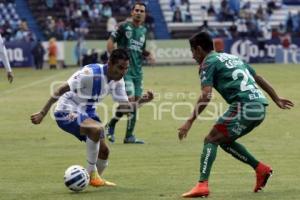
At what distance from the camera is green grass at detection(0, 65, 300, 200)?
10484mm

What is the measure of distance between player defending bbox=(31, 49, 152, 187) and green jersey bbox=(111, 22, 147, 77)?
5376 mm

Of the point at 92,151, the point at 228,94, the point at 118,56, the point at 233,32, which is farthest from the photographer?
the point at 233,32

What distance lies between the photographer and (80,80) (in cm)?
1081

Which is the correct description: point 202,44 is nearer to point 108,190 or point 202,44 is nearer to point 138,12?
point 108,190

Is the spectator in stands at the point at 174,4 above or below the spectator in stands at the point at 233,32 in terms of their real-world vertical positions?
above

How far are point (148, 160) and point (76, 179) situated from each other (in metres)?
3.29

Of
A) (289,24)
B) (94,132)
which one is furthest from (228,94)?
(289,24)

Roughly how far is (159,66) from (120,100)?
113 feet

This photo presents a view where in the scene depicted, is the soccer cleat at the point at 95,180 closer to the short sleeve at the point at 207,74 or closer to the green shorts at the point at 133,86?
the short sleeve at the point at 207,74

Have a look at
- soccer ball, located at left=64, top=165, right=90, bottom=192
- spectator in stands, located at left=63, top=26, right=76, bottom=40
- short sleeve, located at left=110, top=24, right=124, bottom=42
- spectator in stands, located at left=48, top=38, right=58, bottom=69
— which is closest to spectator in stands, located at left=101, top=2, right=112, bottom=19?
spectator in stands, located at left=63, top=26, right=76, bottom=40

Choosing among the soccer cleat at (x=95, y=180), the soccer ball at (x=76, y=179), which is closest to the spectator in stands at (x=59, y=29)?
the soccer cleat at (x=95, y=180)

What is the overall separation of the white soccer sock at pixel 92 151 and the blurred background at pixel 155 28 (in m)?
33.2

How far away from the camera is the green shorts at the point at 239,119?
33.2 feet

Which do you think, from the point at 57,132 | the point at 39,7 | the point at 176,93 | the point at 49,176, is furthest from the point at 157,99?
the point at 39,7
